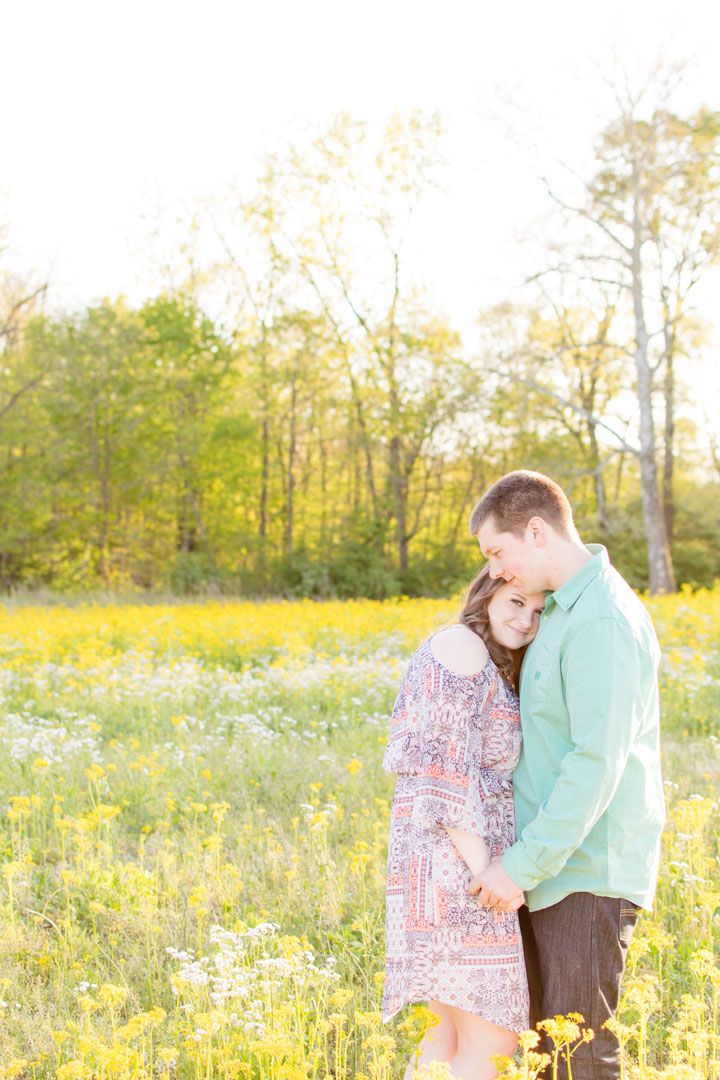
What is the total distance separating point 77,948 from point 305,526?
89.4 feet

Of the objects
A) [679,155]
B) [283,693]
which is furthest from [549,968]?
[679,155]

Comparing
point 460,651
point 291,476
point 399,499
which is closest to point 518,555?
point 460,651

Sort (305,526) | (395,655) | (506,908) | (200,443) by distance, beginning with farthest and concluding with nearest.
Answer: (305,526) < (200,443) < (395,655) < (506,908)

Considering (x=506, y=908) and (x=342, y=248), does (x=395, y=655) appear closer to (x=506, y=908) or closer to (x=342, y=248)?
(x=506, y=908)

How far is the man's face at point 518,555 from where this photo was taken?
2.53 m

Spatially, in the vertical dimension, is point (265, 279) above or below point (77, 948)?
above

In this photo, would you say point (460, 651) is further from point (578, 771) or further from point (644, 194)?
point (644, 194)

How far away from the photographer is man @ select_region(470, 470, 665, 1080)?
225cm

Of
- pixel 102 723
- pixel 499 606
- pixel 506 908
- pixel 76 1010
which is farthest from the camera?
pixel 102 723

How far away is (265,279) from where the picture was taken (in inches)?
1150

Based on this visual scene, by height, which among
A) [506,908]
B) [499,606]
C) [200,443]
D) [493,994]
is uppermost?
[200,443]

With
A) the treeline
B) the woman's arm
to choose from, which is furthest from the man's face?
the treeline

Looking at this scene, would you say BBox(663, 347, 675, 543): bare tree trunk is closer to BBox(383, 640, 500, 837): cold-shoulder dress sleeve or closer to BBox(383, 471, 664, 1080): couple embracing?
BBox(383, 471, 664, 1080): couple embracing

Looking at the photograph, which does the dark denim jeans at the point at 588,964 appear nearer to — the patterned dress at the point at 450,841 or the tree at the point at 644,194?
the patterned dress at the point at 450,841
